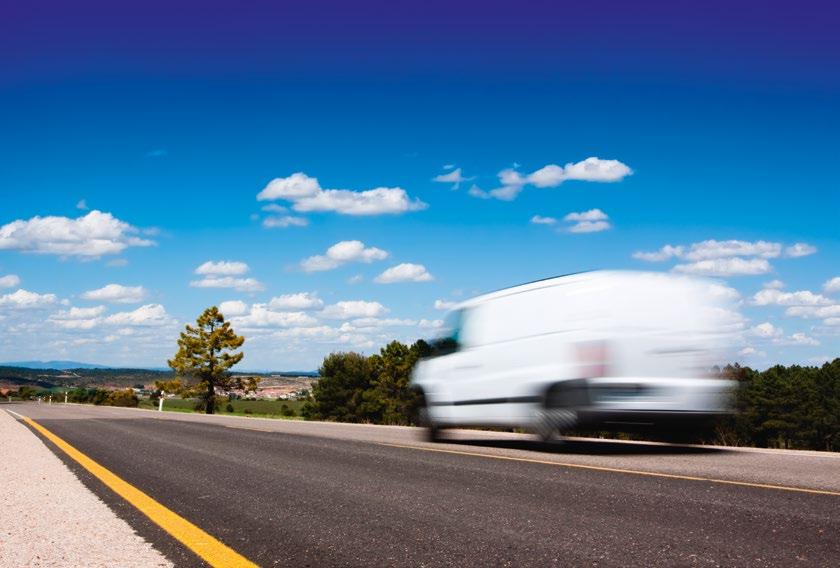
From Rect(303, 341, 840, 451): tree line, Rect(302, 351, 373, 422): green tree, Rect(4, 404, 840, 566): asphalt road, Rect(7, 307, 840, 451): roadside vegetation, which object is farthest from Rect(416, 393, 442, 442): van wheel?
Rect(302, 351, 373, 422): green tree

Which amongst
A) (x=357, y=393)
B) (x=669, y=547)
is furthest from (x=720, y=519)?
(x=357, y=393)

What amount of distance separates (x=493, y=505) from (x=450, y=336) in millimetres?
6415

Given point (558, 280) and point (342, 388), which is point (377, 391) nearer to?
point (342, 388)

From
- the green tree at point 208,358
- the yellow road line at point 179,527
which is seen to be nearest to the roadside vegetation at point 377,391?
the green tree at point 208,358

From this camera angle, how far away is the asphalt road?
3984 mm

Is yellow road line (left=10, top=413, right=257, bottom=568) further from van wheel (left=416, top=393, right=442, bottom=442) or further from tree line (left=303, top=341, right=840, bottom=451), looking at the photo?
tree line (left=303, top=341, right=840, bottom=451)

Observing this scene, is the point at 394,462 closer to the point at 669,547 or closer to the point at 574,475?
the point at 574,475

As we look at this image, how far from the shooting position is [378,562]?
3.80 m

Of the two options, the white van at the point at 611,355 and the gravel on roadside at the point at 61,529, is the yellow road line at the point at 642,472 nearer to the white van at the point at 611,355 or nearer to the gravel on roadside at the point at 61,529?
the white van at the point at 611,355

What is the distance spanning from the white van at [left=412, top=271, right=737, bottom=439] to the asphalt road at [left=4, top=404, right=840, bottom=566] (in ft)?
1.78

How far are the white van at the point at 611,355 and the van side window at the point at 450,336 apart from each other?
4.42 feet

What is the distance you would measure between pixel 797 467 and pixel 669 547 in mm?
5011

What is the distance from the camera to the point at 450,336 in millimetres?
11906

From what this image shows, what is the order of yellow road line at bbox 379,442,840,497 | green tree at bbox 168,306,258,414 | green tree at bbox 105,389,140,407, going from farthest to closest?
green tree at bbox 105,389,140,407 < green tree at bbox 168,306,258,414 < yellow road line at bbox 379,442,840,497
